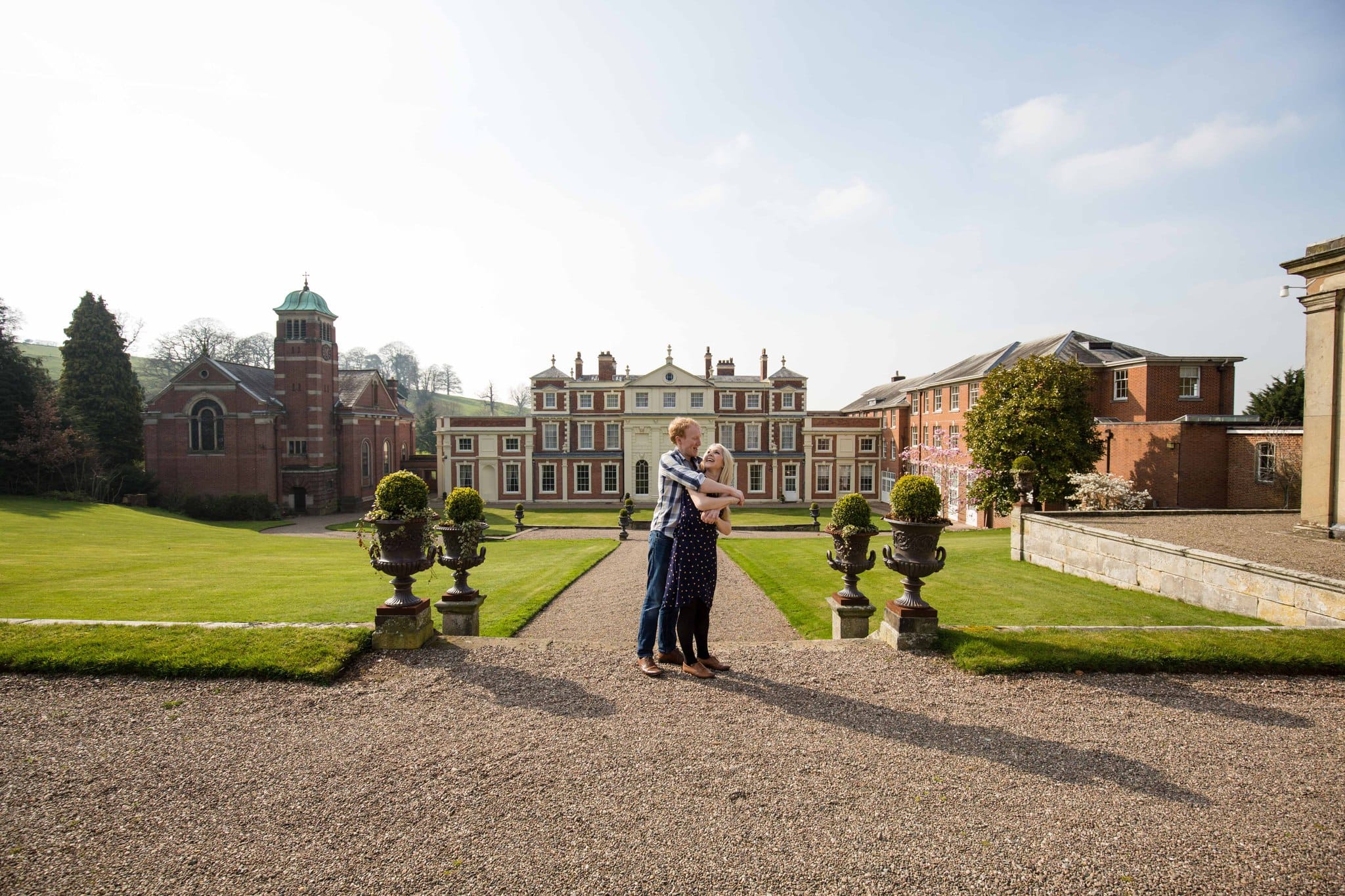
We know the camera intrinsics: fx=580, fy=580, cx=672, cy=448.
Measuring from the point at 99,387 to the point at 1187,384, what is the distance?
53.5m

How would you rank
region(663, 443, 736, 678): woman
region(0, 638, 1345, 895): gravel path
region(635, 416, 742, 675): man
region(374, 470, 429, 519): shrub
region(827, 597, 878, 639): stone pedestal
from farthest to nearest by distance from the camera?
1. region(827, 597, 878, 639): stone pedestal
2. region(374, 470, 429, 519): shrub
3. region(663, 443, 736, 678): woman
4. region(635, 416, 742, 675): man
5. region(0, 638, 1345, 895): gravel path

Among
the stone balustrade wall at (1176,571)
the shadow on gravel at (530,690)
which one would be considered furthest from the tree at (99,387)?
the stone balustrade wall at (1176,571)

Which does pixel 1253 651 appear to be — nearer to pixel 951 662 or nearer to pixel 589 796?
pixel 951 662

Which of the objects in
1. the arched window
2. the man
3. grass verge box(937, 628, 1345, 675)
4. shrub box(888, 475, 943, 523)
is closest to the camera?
the man

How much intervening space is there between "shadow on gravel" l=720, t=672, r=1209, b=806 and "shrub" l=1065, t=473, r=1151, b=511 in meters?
18.3

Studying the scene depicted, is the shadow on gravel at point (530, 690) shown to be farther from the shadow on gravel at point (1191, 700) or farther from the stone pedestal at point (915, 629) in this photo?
A: the shadow on gravel at point (1191, 700)

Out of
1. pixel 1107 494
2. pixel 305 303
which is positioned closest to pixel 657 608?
pixel 1107 494

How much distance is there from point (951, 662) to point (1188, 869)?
8.95 feet

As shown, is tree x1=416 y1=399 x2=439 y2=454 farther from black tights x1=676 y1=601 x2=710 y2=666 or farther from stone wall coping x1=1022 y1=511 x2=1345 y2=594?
black tights x1=676 y1=601 x2=710 y2=666

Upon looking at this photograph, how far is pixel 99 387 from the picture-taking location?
108 ft

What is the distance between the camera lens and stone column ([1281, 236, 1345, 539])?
1084 centimetres

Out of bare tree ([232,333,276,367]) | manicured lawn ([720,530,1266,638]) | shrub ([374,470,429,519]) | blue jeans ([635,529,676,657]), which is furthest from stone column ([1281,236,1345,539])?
bare tree ([232,333,276,367])

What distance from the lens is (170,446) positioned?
33.2m

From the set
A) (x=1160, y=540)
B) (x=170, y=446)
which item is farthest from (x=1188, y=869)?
(x=170, y=446)
